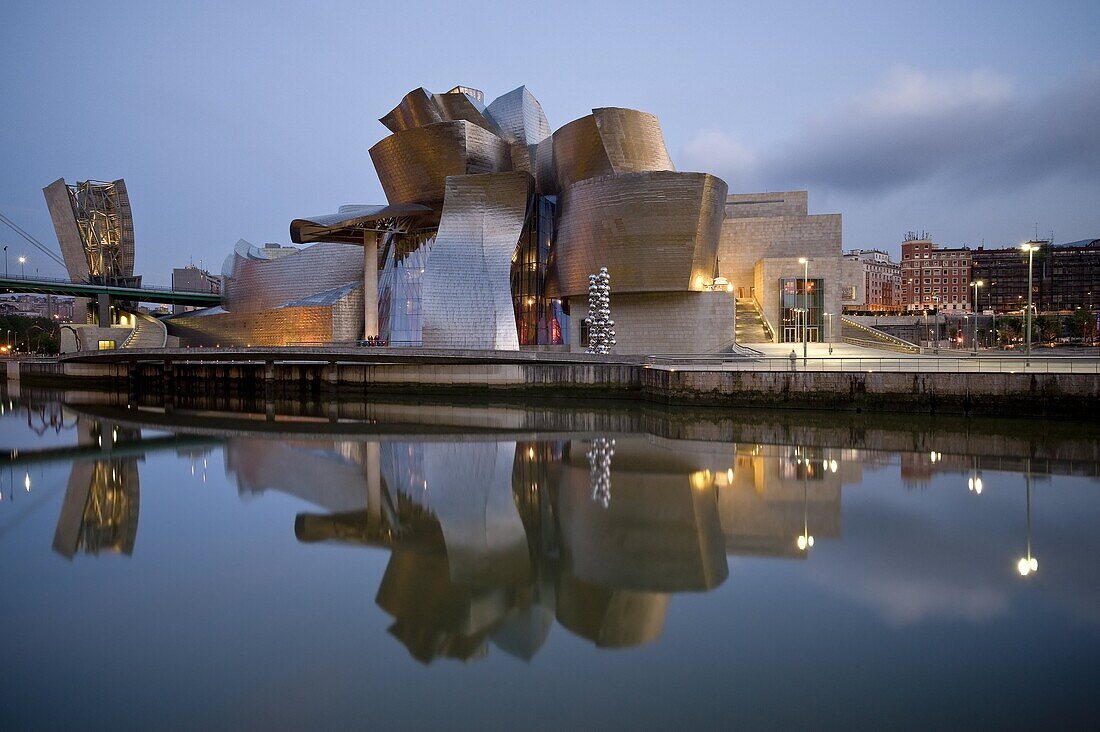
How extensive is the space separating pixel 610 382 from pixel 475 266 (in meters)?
9.55

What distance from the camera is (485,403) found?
2562 cm

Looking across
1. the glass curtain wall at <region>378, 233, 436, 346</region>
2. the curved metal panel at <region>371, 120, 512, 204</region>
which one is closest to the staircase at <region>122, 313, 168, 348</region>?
the glass curtain wall at <region>378, 233, 436, 346</region>

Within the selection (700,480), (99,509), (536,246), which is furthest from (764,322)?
(99,509)

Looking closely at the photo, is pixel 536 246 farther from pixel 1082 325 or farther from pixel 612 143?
pixel 1082 325

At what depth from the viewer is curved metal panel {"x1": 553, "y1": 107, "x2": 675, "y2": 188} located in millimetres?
30828

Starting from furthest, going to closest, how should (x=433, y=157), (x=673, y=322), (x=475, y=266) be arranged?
(x=433, y=157), (x=673, y=322), (x=475, y=266)

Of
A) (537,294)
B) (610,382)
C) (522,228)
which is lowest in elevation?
(610,382)

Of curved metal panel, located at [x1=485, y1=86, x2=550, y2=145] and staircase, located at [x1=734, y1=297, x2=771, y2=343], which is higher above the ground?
curved metal panel, located at [x1=485, y1=86, x2=550, y2=145]

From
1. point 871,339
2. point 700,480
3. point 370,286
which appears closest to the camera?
point 700,480

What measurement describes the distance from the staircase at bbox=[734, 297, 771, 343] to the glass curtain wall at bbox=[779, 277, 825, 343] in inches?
49.0

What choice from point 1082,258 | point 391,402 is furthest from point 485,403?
point 1082,258

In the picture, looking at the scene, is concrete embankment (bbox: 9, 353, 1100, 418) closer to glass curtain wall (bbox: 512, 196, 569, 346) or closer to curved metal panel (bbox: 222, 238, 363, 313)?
curved metal panel (bbox: 222, 238, 363, 313)

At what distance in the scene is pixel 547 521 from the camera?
30.5 ft

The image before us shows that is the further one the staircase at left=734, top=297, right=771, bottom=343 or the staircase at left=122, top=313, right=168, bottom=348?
the staircase at left=122, top=313, right=168, bottom=348
